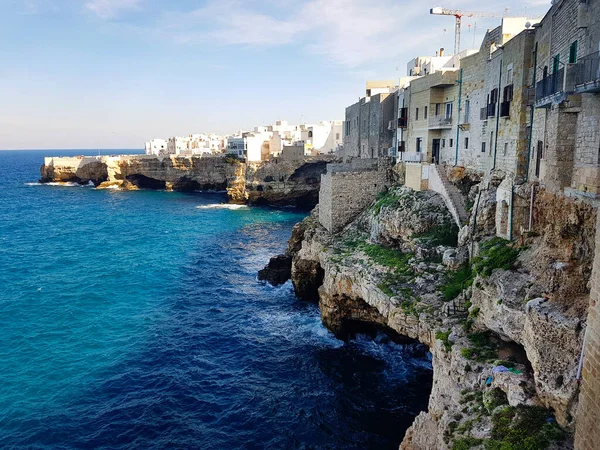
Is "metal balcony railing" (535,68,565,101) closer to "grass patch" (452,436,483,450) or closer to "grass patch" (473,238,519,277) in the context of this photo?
"grass patch" (473,238,519,277)

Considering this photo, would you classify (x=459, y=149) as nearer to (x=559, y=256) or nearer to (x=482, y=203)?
(x=482, y=203)

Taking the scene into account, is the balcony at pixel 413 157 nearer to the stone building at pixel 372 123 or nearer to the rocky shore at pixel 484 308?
the rocky shore at pixel 484 308

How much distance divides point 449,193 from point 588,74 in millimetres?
13657

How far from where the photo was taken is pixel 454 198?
2520 cm

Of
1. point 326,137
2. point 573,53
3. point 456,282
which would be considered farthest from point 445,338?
point 326,137

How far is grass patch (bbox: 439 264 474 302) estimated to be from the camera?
19.0 metres

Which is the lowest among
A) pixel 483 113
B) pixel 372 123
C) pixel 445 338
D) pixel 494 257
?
pixel 445 338

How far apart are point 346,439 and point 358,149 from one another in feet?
108

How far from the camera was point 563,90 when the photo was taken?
13.4 meters

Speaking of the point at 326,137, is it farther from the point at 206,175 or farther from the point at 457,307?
the point at 457,307

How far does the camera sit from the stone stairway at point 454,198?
77.8ft

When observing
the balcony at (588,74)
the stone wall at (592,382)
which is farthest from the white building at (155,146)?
the stone wall at (592,382)

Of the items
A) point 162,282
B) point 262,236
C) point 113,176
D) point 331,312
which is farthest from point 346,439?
point 113,176

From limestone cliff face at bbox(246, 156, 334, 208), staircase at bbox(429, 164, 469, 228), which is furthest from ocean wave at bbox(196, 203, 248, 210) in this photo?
staircase at bbox(429, 164, 469, 228)
